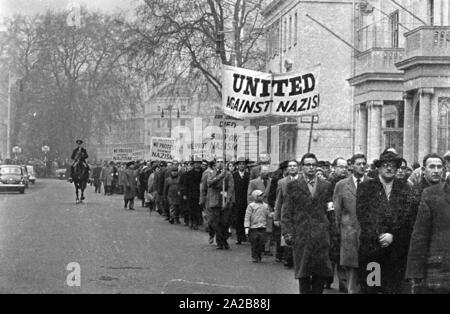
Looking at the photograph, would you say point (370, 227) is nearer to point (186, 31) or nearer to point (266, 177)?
point (266, 177)

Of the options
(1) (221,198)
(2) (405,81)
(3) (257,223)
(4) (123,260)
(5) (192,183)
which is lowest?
(4) (123,260)

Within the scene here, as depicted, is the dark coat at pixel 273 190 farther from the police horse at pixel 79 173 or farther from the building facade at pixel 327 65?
the building facade at pixel 327 65

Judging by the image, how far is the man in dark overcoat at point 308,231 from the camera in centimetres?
1162

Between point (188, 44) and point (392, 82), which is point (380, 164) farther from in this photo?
point (188, 44)

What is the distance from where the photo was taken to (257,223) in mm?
19109

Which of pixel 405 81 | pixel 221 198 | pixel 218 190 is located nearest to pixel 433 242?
pixel 221 198

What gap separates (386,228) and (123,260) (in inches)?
306

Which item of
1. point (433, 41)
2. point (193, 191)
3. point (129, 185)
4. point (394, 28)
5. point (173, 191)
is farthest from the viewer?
point (394, 28)

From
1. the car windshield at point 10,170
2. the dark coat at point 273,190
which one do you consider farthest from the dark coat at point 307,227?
the car windshield at point 10,170

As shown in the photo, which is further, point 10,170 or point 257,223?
point 10,170

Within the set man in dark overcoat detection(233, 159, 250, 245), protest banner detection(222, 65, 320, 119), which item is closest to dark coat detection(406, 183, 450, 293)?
protest banner detection(222, 65, 320, 119)

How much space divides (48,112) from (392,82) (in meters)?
57.3

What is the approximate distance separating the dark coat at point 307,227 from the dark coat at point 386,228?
63cm
